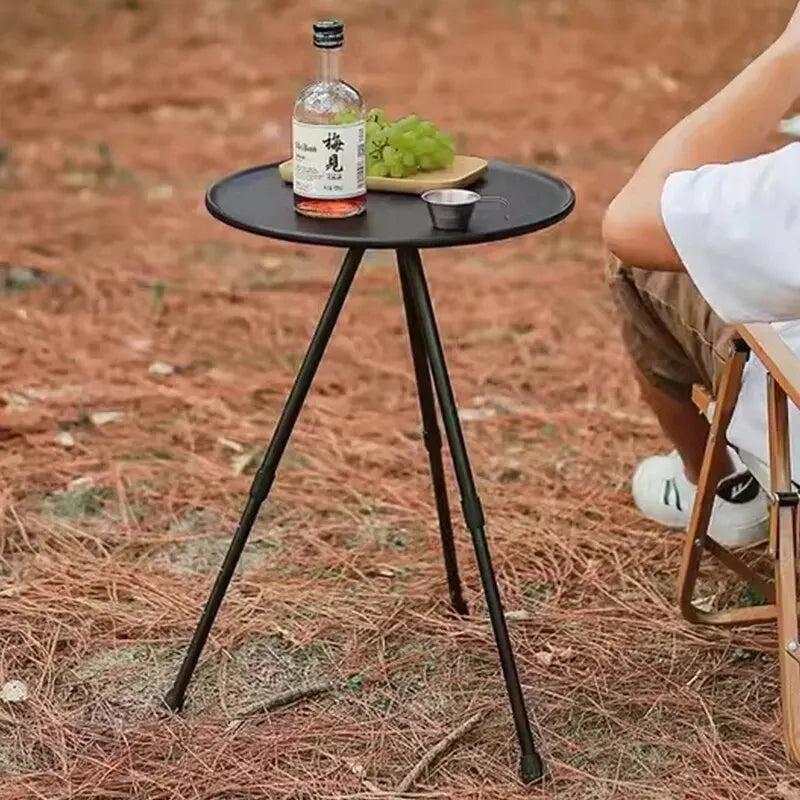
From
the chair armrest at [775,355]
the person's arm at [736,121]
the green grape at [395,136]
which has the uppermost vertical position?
the person's arm at [736,121]

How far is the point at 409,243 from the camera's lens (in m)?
2.04

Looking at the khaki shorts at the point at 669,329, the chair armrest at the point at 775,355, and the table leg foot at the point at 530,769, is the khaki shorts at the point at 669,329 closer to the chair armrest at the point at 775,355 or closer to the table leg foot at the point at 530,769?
the chair armrest at the point at 775,355

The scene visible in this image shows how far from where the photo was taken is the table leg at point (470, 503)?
7.16ft

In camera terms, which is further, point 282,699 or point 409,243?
point 282,699

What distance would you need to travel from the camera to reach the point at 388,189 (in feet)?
7.47

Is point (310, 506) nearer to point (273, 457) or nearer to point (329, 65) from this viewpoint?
point (273, 457)

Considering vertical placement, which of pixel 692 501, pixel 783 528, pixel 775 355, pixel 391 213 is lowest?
pixel 692 501

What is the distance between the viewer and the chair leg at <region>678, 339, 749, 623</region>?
220cm

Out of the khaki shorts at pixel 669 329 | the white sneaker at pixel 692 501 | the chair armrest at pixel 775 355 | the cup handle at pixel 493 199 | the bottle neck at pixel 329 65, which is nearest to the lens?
the chair armrest at pixel 775 355

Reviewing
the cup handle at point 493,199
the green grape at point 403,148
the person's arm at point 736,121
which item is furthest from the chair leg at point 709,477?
the green grape at point 403,148

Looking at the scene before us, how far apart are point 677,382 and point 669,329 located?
15 cm

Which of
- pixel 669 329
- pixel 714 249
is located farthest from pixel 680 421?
pixel 714 249

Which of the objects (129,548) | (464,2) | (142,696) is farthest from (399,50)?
(142,696)

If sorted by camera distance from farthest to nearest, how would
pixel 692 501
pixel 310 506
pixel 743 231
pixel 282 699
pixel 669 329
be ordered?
1. pixel 310 506
2. pixel 692 501
3. pixel 669 329
4. pixel 282 699
5. pixel 743 231
